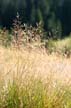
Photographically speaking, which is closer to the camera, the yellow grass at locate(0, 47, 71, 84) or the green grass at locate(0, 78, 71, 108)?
the green grass at locate(0, 78, 71, 108)

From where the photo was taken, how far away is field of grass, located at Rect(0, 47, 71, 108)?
15.1 feet

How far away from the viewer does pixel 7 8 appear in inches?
1497

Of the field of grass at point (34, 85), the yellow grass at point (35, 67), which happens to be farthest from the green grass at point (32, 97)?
the yellow grass at point (35, 67)

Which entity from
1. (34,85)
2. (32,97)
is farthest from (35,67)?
(32,97)

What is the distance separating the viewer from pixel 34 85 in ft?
15.6

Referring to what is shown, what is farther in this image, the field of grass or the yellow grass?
the yellow grass

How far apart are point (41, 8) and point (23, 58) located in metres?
40.5

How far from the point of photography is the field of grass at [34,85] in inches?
182

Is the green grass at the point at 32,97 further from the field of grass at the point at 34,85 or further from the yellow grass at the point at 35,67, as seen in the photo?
the yellow grass at the point at 35,67

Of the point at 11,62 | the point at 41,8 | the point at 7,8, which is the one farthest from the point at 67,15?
the point at 11,62

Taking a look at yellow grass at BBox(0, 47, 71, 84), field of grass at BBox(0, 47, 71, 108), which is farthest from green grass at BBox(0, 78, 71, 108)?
yellow grass at BBox(0, 47, 71, 84)

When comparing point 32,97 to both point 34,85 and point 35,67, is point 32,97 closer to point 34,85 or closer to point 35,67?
point 34,85

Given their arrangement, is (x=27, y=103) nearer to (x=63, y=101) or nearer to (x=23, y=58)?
(x=63, y=101)

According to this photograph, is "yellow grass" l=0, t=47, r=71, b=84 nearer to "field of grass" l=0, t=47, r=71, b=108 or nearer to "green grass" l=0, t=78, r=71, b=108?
"field of grass" l=0, t=47, r=71, b=108
